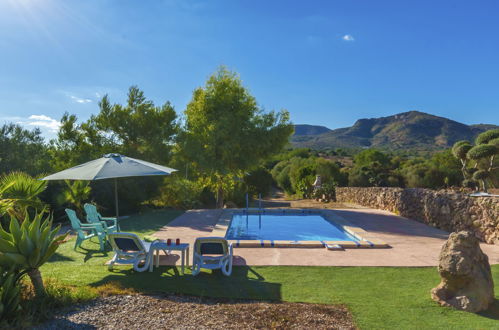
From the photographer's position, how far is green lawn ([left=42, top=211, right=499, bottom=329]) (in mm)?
3945

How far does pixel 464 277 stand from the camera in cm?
A: 427

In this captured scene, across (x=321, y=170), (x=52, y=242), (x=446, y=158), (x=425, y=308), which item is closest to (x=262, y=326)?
(x=425, y=308)

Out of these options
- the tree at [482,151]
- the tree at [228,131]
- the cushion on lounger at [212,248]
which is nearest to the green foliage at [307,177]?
the tree at [482,151]

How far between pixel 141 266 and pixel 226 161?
10819mm

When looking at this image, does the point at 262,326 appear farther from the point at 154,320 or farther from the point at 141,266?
the point at 141,266

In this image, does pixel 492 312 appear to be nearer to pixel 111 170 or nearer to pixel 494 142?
pixel 111 170

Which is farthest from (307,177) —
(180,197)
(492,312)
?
(492,312)

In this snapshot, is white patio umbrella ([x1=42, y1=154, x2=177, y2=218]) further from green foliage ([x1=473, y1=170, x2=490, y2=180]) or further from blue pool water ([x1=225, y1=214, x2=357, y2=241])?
green foliage ([x1=473, y1=170, x2=490, y2=180])

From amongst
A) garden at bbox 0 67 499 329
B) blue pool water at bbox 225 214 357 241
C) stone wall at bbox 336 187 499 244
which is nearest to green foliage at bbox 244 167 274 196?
garden at bbox 0 67 499 329

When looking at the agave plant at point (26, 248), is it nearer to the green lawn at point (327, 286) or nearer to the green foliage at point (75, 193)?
the green lawn at point (327, 286)

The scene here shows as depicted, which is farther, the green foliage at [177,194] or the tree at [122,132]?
the tree at [122,132]

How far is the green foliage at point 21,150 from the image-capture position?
12.3 meters

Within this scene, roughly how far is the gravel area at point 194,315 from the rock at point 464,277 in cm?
147

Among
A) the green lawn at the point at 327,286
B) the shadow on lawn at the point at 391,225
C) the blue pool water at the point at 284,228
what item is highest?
the shadow on lawn at the point at 391,225
